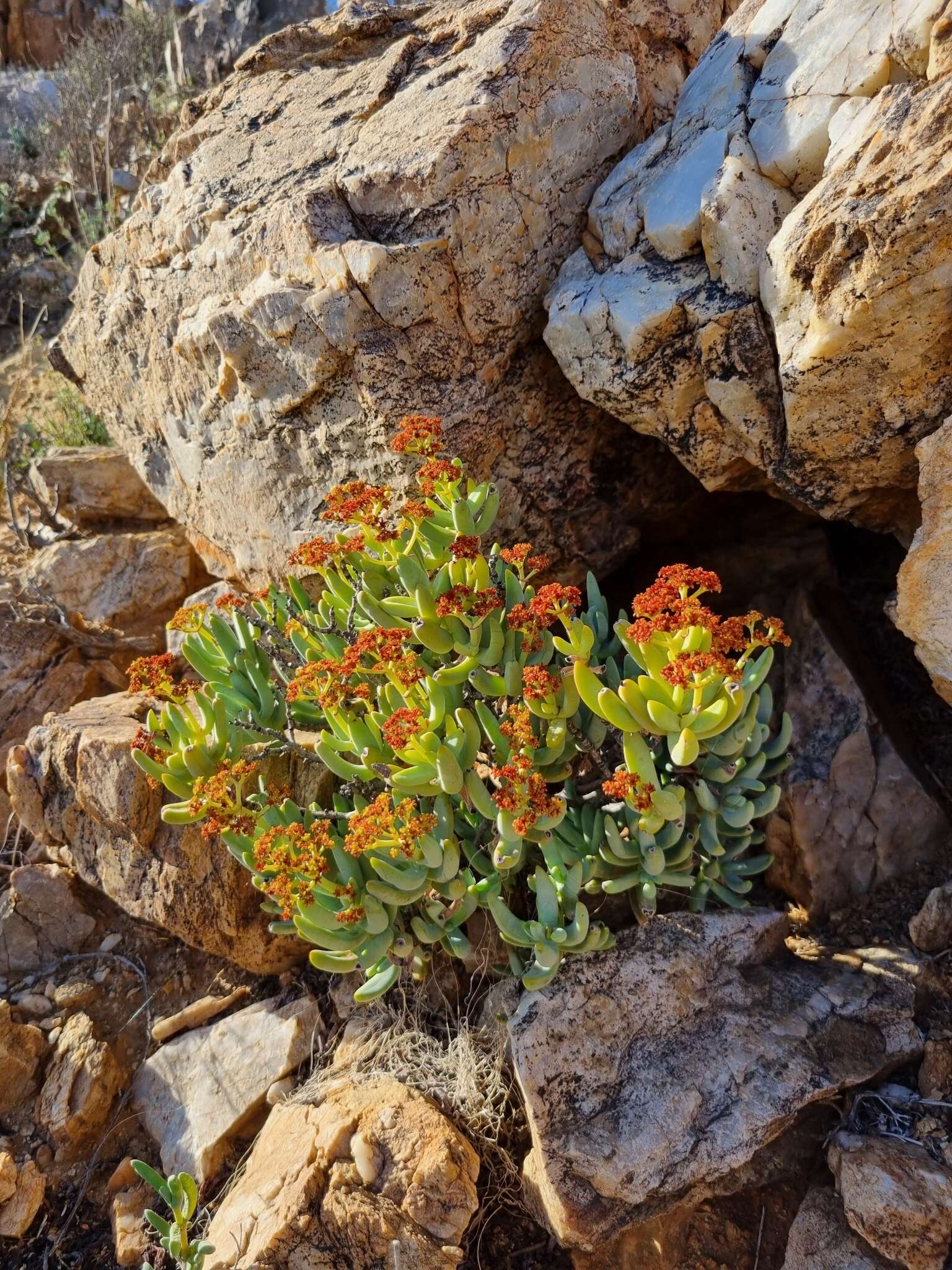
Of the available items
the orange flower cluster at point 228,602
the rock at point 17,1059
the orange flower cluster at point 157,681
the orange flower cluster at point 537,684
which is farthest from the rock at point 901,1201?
the rock at point 17,1059

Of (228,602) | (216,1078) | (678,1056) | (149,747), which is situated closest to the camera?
(678,1056)

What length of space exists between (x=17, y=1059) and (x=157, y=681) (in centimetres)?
164

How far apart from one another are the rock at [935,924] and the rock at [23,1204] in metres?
3.09

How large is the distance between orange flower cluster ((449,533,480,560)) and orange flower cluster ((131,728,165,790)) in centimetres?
115

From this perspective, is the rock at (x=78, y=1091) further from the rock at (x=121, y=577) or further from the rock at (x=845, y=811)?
the rock at (x=845, y=811)

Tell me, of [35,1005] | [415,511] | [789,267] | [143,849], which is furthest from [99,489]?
[789,267]

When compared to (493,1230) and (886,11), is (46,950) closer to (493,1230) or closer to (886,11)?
(493,1230)

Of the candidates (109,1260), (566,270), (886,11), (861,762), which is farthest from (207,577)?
(886,11)

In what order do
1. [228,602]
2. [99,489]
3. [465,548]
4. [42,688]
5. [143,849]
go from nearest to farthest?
[465,548], [228,602], [143,849], [42,688], [99,489]

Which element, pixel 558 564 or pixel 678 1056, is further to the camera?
pixel 558 564

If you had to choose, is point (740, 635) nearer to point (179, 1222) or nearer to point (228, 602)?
point (228, 602)

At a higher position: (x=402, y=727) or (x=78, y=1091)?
(x=402, y=727)

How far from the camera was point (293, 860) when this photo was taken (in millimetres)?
2529

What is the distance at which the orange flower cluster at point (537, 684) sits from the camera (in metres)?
2.53
